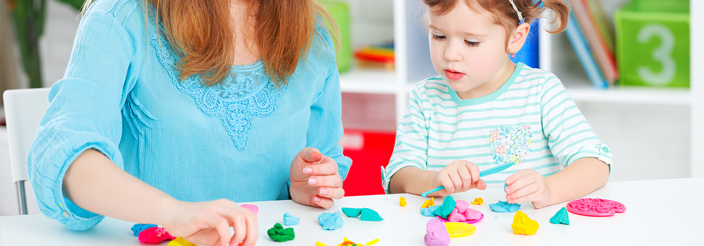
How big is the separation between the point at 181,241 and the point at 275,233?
101 millimetres

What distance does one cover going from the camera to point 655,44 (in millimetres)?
1649

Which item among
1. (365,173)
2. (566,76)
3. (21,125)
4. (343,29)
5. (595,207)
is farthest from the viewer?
(343,29)

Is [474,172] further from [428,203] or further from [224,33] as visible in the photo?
[224,33]

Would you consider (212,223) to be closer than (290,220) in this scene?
Yes

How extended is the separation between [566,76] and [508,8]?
0.93m


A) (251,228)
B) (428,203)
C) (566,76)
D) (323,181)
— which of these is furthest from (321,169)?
(566,76)

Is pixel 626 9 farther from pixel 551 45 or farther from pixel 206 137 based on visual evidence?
A: pixel 206 137

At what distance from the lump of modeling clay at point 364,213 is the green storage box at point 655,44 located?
4.01 feet

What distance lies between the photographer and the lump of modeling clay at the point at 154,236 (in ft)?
2.07

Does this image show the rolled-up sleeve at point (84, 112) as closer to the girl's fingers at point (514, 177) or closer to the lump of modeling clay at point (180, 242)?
the lump of modeling clay at point (180, 242)

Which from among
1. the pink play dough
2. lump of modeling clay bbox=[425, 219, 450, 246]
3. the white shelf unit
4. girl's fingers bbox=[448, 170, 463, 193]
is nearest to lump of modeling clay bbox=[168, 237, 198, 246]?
lump of modeling clay bbox=[425, 219, 450, 246]

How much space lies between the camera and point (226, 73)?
89 cm

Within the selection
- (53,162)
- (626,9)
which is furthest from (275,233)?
(626,9)

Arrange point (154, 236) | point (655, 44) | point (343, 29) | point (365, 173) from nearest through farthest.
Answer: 1. point (154, 236)
2. point (365, 173)
3. point (655, 44)
4. point (343, 29)
